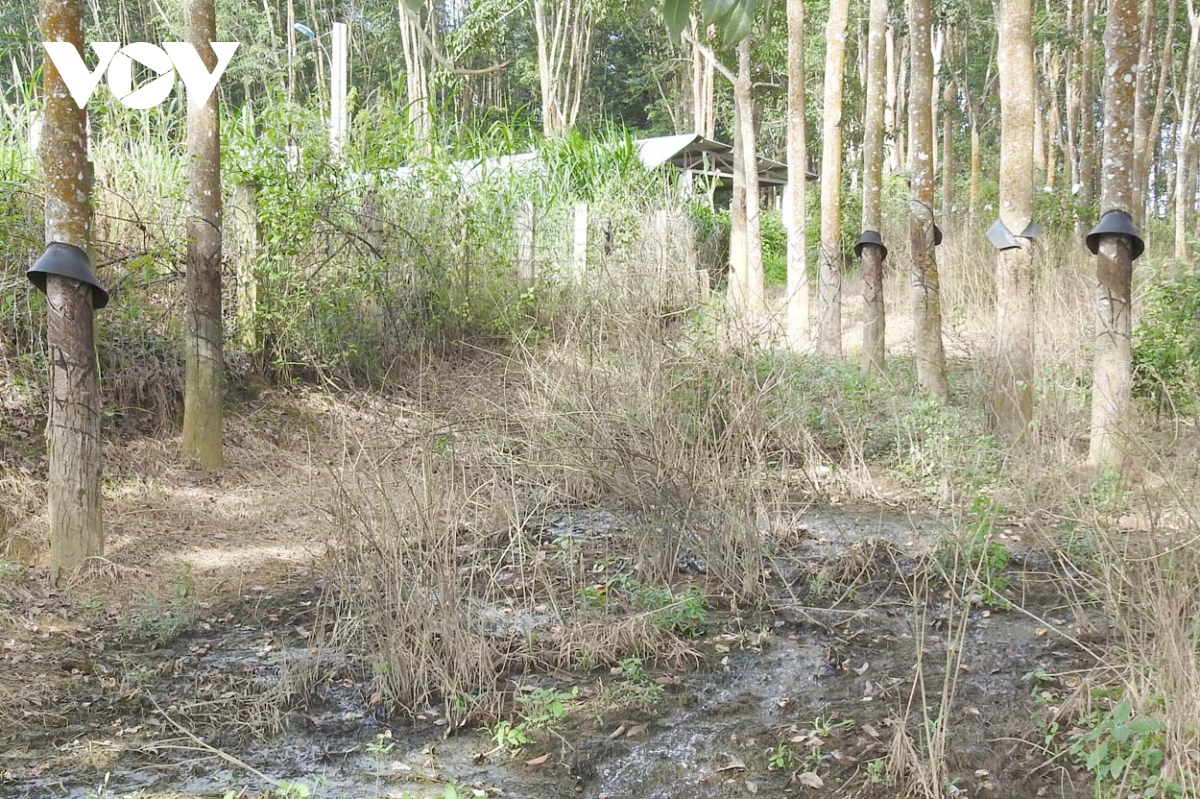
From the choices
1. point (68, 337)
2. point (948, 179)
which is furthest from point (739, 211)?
point (68, 337)

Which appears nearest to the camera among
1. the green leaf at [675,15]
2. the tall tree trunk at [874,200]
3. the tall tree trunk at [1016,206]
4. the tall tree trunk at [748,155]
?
the green leaf at [675,15]

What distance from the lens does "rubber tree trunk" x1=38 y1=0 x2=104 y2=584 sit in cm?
470

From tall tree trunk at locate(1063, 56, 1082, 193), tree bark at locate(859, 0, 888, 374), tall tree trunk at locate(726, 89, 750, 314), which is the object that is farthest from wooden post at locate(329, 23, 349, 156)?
tall tree trunk at locate(1063, 56, 1082, 193)

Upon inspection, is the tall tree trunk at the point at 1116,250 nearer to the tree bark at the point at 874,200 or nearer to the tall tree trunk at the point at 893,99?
the tree bark at the point at 874,200

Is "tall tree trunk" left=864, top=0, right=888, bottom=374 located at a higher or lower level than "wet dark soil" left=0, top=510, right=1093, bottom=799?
higher

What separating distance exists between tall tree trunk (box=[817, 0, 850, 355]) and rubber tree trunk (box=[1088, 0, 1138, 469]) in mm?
→ 4164

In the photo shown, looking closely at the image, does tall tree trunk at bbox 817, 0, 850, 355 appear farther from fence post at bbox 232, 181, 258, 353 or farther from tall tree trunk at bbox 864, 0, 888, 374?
fence post at bbox 232, 181, 258, 353

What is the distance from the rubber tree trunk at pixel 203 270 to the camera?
250 inches

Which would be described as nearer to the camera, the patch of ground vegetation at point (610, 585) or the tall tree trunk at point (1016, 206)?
the patch of ground vegetation at point (610, 585)

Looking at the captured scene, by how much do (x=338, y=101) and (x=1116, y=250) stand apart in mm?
6774

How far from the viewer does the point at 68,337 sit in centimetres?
473

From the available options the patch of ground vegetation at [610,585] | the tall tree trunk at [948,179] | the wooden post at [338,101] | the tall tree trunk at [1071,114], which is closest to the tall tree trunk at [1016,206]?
the patch of ground vegetation at [610,585]

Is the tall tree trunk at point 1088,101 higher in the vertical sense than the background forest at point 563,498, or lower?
higher

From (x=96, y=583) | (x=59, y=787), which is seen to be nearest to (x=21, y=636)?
(x=96, y=583)
